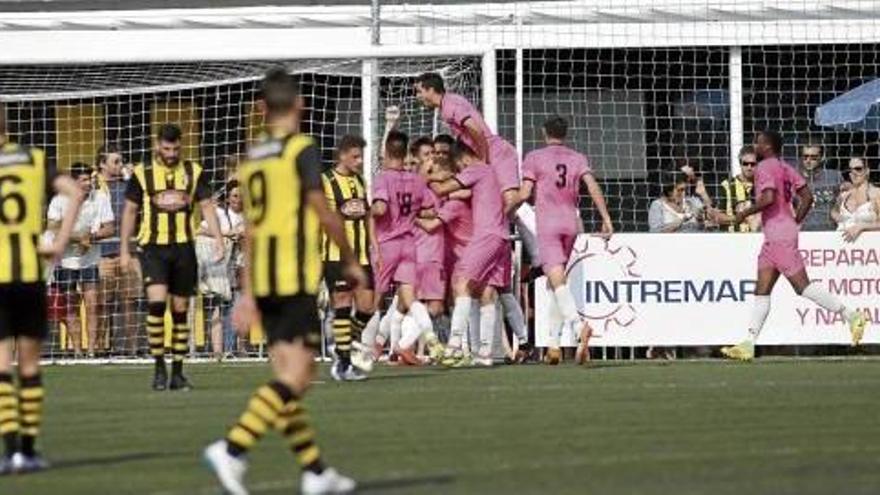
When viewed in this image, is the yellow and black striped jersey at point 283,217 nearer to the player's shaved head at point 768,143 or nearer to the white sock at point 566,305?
the white sock at point 566,305

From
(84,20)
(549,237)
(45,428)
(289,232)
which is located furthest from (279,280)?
(84,20)

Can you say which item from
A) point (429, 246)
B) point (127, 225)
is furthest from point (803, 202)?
point (127, 225)

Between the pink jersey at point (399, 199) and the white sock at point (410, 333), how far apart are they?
0.86 m

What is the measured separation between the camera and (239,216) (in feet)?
86.9

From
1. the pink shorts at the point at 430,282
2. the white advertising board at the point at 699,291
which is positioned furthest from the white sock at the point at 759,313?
the pink shorts at the point at 430,282

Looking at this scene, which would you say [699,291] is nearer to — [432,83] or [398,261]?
[398,261]

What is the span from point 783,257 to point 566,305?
217 cm

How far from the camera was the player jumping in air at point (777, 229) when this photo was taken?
74.5ft

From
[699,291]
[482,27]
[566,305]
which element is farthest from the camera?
[482,27]

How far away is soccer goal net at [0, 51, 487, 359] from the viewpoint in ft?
86.4

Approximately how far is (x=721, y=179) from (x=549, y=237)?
662cm

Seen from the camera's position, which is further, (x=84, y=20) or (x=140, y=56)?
(x=84, y=20)

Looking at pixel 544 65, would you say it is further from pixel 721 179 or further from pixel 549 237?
pixel 549 237

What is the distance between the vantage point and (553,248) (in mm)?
22859
